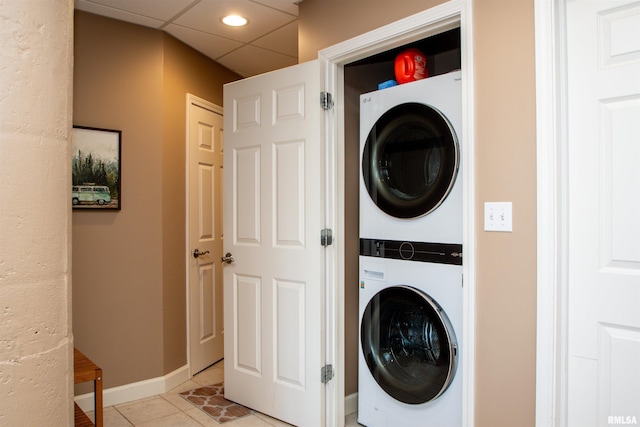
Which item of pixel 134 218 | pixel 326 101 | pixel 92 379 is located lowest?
pixel 92 379

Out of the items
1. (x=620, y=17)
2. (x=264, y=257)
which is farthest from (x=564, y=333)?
(x=264, y=257)

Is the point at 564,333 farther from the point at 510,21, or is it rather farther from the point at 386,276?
the point at 510,21

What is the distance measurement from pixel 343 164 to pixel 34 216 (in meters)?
1.73

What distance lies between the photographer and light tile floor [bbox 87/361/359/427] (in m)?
2.48

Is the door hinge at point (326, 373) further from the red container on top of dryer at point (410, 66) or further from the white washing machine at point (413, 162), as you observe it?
the red container on top of dryer at point (410, 66)

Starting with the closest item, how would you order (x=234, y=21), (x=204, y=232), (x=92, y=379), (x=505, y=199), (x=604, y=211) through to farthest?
1. (x=604, y=211)
2. (x=505, y=199)
3. (x=92, y=379)
4. (x=234, y=21)
5. (x=204, y=232)

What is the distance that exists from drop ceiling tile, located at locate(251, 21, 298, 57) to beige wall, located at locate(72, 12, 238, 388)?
624mm

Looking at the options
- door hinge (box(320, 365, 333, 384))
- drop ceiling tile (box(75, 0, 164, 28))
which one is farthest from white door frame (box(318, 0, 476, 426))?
drop ceiling tile (box(75, 0, 164, 28))

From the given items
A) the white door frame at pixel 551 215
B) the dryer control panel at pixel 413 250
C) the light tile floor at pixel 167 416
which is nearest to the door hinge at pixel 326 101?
the dryer control panel at pixel 413 250

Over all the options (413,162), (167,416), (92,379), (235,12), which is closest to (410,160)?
(413,162)

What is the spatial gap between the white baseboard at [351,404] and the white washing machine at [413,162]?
1019mm

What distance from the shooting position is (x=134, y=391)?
112 inches

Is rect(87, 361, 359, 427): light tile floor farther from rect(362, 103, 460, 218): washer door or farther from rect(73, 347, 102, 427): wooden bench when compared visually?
rect(362, 103, 460, 218): washer door

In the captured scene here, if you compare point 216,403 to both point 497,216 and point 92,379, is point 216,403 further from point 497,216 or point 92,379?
point 497,216
